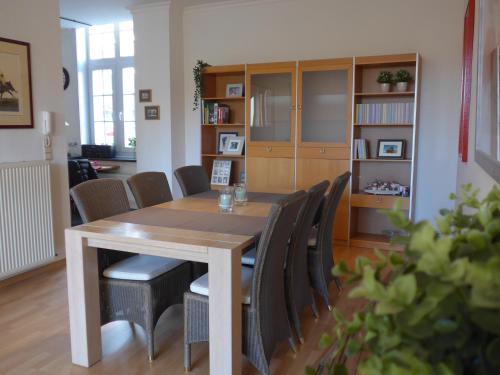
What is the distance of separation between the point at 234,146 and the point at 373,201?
70.3 inches

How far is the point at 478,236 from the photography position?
0.47m

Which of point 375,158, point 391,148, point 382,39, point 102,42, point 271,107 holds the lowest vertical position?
point 375,158

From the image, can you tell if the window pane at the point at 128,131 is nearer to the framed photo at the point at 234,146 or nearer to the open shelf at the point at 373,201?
the framed photo at the point at 234,146

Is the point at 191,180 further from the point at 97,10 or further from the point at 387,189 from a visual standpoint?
the point at 97,10

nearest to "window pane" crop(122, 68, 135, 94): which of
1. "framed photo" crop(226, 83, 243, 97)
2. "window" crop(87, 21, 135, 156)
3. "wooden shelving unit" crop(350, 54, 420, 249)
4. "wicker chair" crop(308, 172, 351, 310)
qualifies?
"window" crop(87, 21, 135, 156)

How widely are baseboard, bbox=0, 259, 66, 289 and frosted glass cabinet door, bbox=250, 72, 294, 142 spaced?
2.39m

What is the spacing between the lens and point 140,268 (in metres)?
2.39

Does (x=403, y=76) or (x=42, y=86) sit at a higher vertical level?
(x=403, y=76)

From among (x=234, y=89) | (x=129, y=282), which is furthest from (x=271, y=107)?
(x=129, y=282)

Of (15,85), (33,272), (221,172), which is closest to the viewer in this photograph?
(15,85)

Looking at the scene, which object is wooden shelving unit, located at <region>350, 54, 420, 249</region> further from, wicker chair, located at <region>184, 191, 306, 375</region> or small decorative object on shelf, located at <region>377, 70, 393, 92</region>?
wicker chair, located at <region>184, 191, 306, 375</region>

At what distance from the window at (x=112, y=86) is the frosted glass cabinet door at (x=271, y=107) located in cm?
265

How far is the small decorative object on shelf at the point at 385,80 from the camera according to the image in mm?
4289

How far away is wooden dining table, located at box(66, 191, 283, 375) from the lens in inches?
76.7
